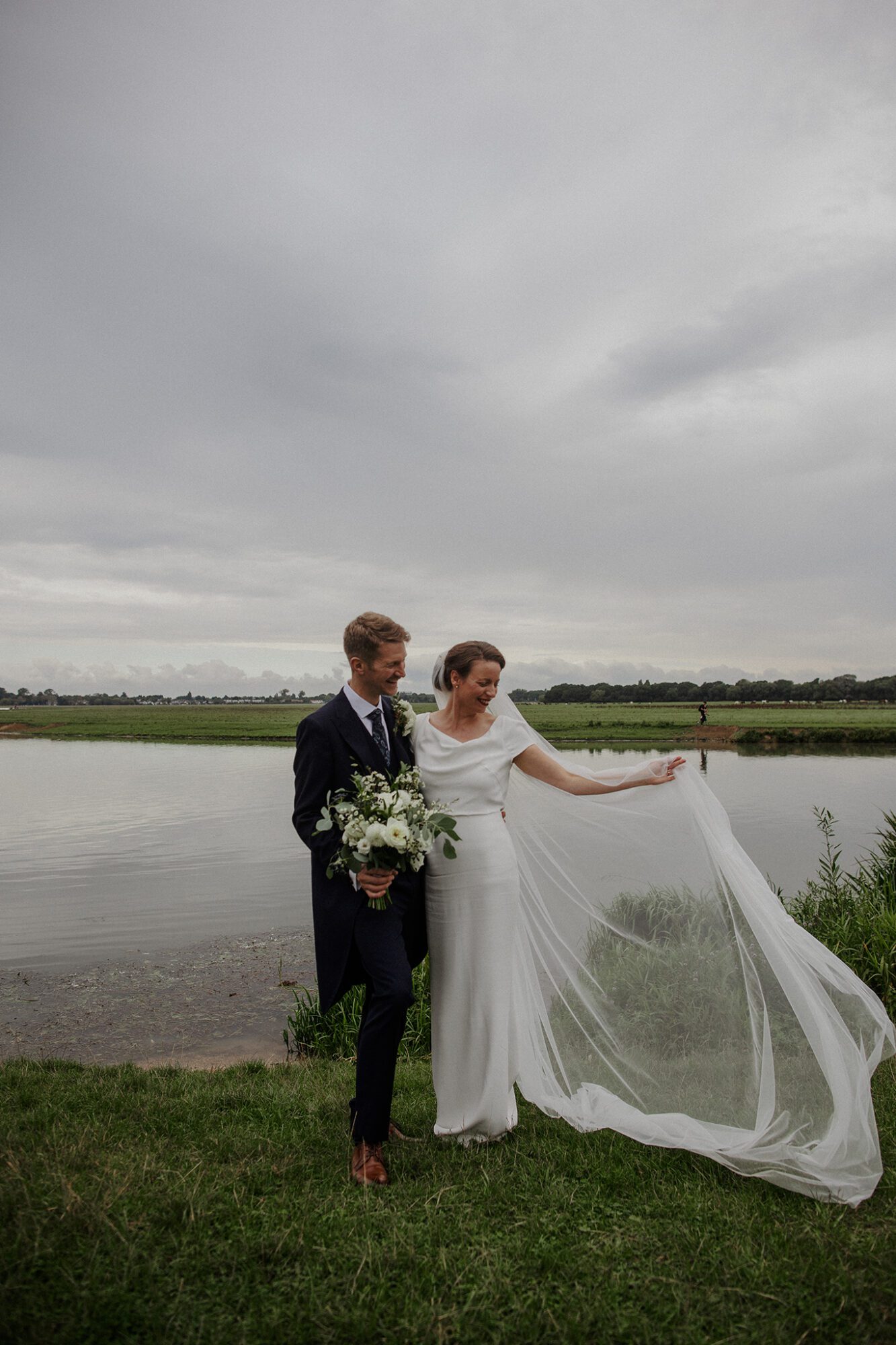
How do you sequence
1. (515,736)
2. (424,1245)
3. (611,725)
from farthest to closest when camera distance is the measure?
1. (611,725)
2. (515,736)
3. (424,1245)

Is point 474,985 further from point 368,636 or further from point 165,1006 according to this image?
point 165,1006

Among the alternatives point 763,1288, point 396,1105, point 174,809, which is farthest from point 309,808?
point 174,809

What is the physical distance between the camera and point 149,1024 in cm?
976

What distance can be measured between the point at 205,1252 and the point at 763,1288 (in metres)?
2.17

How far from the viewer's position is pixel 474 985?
4816mm

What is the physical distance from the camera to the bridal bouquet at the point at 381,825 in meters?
4.19

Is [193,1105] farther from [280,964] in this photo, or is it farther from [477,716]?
[280,964]

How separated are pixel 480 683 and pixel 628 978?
193 centimetres

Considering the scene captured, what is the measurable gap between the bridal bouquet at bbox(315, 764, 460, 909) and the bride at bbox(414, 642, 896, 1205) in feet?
1.61

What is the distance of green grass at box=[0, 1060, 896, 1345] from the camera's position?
3119 millimetres

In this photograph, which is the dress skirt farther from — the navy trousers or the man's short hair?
the man's short hair

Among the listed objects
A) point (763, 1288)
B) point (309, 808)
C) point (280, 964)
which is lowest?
point (280, 964)

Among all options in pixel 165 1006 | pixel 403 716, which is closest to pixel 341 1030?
pixel 165 1006

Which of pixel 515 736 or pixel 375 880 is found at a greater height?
pixel 515 736
